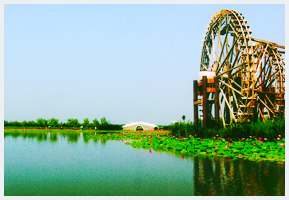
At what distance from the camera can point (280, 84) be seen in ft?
85.3

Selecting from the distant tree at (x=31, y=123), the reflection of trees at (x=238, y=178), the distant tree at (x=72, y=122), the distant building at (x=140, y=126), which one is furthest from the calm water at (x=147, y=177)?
the distant tree at (x=72, y=122)

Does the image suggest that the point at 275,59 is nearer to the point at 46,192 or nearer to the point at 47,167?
the point at 47,167

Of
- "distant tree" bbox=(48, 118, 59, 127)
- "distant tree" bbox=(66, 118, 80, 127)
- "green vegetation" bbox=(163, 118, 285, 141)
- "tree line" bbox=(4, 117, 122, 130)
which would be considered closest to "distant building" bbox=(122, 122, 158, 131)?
"tree line" bbox=(4, 117, 122, 130)

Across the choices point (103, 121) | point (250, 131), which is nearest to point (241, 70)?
point (250, 131)

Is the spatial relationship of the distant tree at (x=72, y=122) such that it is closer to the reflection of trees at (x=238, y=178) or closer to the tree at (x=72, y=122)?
the tree at (x=72, y=122)

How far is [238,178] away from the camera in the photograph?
7516mm

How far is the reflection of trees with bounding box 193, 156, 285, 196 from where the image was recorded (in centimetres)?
638

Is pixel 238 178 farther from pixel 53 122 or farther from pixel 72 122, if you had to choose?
pixel 72 122

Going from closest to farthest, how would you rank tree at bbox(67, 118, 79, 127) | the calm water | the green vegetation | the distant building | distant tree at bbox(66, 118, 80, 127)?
the calm water < the green vegetation < the distant building < distant tree at bbox(66, 118, 80, 127) < tree at bbox(67, 118, 79, 127)

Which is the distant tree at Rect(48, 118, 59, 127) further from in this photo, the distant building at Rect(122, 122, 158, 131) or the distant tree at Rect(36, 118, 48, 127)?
the distant building at Rect(122, 122, 158, 131)

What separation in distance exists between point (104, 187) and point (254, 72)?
1562 centimetres

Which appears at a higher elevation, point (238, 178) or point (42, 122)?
point (42, 122)

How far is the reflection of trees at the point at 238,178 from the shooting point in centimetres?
638

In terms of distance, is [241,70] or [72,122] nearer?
[241,70]
